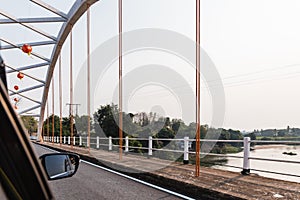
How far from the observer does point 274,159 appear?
25.6 feet

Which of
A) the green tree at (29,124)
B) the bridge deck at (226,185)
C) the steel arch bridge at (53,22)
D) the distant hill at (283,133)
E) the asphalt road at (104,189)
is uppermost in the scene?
the steel arch bridge at (53,22)

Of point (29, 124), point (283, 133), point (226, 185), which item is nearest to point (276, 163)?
point (283, 133)

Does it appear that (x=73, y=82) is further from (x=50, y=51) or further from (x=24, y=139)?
(x=24, y=139)

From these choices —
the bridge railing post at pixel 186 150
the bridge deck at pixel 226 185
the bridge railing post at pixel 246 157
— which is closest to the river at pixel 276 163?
the bridge railing post at pixel 246 157

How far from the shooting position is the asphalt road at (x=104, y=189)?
6.53 metres

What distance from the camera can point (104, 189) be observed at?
289 inches

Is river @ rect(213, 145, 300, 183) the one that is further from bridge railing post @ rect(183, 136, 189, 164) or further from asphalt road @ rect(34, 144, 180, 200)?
asphalt road @ rect(34, 144, 180, 200)

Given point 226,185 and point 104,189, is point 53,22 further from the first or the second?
point 226,185

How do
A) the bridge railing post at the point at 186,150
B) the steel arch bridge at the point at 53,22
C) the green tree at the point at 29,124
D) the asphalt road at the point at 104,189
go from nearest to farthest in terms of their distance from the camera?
the green tree at the point at 29,124
the asphalt road at the point at 104,189
the bridge railing post at the point at 186,150
the steel arch bridge at the point at 53,22

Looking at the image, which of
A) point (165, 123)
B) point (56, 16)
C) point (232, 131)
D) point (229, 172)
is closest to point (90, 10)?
point (56, 16)

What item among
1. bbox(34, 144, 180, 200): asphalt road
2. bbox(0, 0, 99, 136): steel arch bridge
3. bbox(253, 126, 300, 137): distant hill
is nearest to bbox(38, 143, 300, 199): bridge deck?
bbox(34, 144, 180, 200): asphalt road

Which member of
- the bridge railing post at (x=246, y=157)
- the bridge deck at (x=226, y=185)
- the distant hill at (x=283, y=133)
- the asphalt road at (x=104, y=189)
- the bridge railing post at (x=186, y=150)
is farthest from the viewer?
the bridge railing post at (x=186, y=150)

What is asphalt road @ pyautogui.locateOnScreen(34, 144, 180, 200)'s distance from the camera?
653cm

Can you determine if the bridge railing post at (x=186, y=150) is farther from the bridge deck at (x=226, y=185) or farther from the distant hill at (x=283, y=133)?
the bridge deck at (x=226, y=185)
